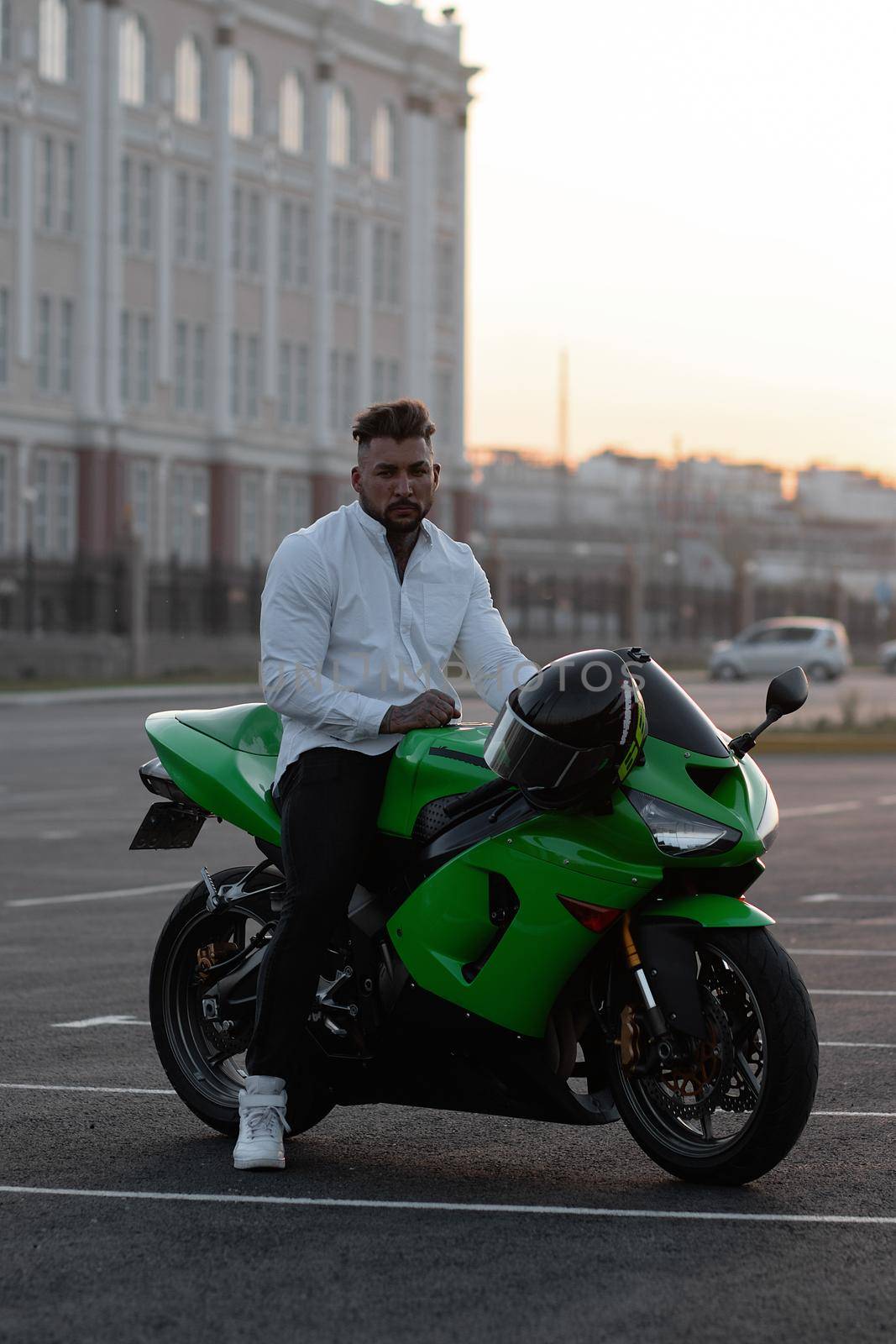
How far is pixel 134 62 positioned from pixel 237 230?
622 cm

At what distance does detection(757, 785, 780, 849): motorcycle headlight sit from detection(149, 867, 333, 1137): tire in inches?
55.7

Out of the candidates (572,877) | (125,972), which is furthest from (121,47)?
(572,877)

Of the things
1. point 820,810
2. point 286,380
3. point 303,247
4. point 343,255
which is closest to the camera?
point 820,810

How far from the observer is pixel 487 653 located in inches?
223

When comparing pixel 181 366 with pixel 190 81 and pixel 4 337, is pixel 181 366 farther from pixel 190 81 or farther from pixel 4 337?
pixel 190 81

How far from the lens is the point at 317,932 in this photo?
5281mm

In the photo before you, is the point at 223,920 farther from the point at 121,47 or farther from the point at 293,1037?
the point at 121,47

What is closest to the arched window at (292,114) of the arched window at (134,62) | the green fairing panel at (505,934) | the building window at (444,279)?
the arched window at (134,62)

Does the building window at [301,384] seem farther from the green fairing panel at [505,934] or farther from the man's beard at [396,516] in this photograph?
the green fairing panel at [505,934]

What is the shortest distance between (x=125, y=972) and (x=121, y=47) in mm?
50480

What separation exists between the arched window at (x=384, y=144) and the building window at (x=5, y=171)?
1568 cm

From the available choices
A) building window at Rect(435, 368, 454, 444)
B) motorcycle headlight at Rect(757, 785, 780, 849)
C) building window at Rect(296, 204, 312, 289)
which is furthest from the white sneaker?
building window at Rect(435, 368, 454, 444)

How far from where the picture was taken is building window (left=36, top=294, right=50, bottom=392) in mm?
54031

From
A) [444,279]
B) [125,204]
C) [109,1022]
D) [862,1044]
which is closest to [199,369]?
[125,204]
